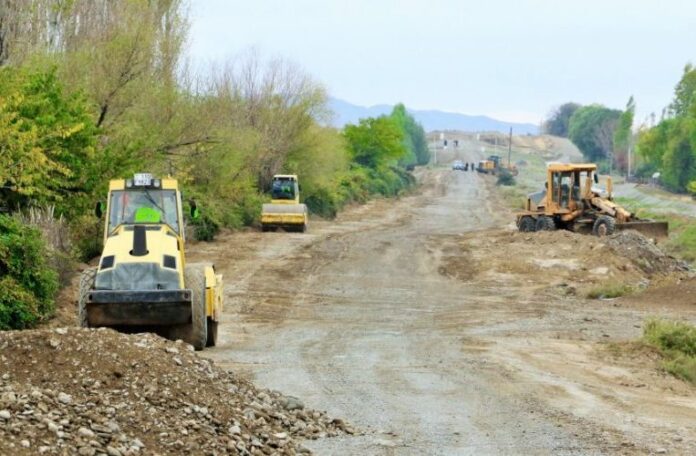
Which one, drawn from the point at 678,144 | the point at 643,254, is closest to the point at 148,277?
the point at 643,254

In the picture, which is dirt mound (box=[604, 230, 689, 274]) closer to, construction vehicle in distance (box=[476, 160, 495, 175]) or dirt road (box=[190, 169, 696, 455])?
dirt road (box=[190, 169, 696, 455])

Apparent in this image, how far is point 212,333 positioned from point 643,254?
2097cm

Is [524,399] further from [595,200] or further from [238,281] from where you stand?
[595,200]

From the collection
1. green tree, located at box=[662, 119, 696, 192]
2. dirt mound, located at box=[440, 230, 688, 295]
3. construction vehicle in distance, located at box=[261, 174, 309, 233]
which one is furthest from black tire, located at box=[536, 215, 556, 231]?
green tree, located at box=[662, 119, 696, 192]

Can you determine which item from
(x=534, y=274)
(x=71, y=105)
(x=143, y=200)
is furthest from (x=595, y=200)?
(x=143, y=200)

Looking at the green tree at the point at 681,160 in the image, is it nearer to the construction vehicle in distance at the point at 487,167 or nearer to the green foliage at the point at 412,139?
the construction vehicle in distance at the point at 487,167

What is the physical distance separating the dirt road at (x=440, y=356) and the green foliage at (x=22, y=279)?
334 centimetres

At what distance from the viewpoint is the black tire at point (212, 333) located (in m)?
17.4

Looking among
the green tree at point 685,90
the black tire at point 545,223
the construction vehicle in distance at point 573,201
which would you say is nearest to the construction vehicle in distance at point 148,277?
the construction vehicle in distance at point 573,201

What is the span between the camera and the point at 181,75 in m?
41.5

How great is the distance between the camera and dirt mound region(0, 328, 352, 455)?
900 cm

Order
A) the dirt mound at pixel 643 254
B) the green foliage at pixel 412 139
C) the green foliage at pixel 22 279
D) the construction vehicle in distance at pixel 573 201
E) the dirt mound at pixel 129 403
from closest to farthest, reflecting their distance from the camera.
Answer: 1. the dirt mound at pixel 129 403
2. the green foliage at pixel 22 279
3. the dirt mound at pixel 643 254
4. the construction vehicle in distance at pixel 573 201
5. the green foliage at pixel 412 139

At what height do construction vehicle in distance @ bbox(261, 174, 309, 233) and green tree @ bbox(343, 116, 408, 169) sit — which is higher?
green tree @ bbox(343, 116, 408, 169)

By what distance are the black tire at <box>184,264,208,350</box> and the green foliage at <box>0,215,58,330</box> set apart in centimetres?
365
